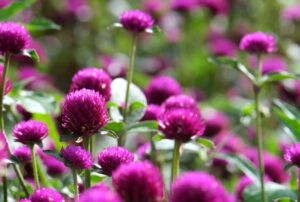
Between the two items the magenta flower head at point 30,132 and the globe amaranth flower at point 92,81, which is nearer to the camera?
the magenta flower head at point 30,132

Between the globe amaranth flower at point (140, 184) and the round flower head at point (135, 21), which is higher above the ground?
the round flower head at point (135, 21)

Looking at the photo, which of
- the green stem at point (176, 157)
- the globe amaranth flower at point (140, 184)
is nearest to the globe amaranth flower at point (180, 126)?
the green stem at point (176, 157)

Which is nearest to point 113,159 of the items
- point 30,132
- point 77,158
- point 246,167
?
point 77,158

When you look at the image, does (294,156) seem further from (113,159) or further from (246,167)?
(246,167)

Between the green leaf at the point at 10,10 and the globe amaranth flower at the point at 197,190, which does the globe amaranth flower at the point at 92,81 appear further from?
the globe amaranth flower at the point at 197,190

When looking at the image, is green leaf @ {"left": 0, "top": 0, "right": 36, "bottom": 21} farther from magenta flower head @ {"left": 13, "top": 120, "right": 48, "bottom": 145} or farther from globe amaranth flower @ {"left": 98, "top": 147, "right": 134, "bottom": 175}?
globe amaranth flower @ {"left": 98, "top": 147, "right": 134, "bottom": 175}

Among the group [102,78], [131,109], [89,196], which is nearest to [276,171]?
[131,109]

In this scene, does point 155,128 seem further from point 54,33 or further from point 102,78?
point 54,33
